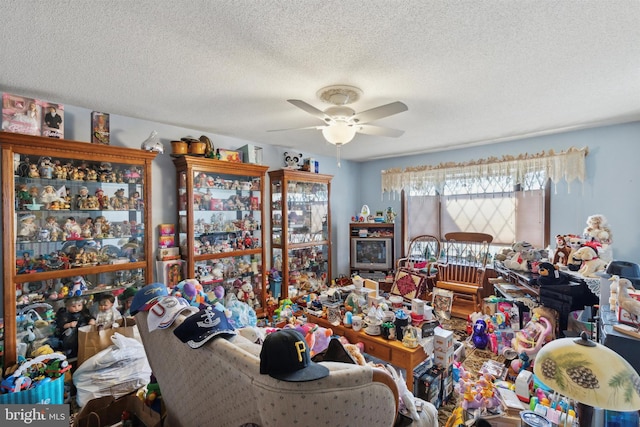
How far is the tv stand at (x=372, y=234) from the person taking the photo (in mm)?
4695

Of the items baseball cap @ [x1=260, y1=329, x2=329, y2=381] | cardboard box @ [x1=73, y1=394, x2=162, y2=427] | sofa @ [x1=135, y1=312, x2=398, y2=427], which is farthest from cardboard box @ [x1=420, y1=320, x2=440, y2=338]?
cardboard box @ [x1=73, y1=394, x2=162, y2=427]

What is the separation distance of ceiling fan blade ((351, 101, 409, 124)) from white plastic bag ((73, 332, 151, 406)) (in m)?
2.65

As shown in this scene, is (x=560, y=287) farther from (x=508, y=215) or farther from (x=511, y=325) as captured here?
(x=508, y=215)

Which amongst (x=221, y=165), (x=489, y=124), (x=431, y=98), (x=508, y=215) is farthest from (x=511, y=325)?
(x=221, y=165)

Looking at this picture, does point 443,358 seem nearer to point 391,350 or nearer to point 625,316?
point 391,350

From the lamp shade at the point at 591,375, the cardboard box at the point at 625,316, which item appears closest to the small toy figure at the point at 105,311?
the lamp shade at the point at 591,375

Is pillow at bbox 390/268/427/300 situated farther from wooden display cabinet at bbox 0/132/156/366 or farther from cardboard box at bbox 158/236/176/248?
wooden display cabinet at bbox 0/132/156/366

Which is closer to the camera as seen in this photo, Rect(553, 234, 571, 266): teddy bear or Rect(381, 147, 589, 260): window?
Rect(553, 234, 571, 266): teddy bear

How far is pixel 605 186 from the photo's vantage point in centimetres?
325

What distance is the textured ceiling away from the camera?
1361 millimetres

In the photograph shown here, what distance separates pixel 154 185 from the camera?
3.17 metres

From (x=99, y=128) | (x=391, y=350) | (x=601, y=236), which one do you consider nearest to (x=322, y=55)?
(x=391, y=350)

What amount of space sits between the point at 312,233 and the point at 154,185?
90.5 inches

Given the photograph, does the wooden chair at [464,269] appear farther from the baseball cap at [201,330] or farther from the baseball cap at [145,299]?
the baseball cap at [145,299]
